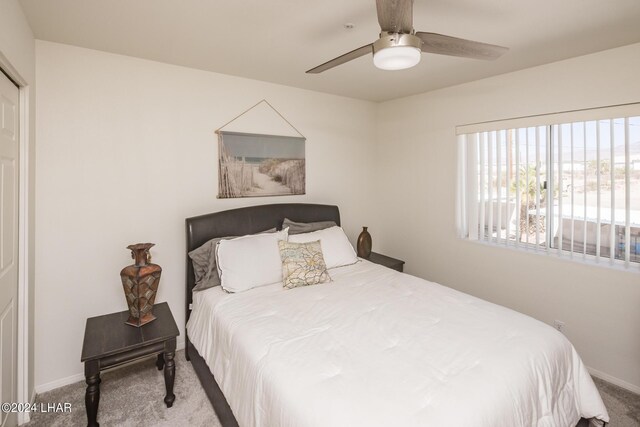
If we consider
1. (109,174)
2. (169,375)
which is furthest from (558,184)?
(109,174)

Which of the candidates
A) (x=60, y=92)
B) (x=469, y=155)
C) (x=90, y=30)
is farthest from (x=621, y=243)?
(x=60, y=92)

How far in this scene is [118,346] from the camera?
1.95 meters

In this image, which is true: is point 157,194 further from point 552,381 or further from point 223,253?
point 552,381

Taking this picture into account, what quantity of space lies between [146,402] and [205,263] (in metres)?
1.00

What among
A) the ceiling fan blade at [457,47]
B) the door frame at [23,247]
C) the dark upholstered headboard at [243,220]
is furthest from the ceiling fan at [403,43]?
the door frame at [23,247]

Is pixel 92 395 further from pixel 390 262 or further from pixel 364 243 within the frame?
pixel 390 262

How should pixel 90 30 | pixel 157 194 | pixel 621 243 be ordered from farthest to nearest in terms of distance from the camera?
pixel 157 194 → pixel 621 243 → pixel 90 30

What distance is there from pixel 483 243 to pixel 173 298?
2.95m

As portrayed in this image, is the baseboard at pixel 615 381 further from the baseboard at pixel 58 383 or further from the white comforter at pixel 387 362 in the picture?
the baseboard at pixel 58 383

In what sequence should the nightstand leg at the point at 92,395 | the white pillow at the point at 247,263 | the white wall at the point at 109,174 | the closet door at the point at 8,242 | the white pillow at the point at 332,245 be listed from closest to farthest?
the closet door at the point at 8,242, the nightstand leg at the point at 92,395, the white wall at the point at 109,174, the white pillow at the point at 247,263, the white pillow at the point at 332,245

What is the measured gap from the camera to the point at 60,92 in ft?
7.49

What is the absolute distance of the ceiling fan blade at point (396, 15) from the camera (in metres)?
1.32

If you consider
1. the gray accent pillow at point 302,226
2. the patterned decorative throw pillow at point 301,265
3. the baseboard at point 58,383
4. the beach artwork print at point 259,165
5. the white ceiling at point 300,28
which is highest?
the white ceiling at point 300,28

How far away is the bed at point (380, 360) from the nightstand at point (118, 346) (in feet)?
0.74
